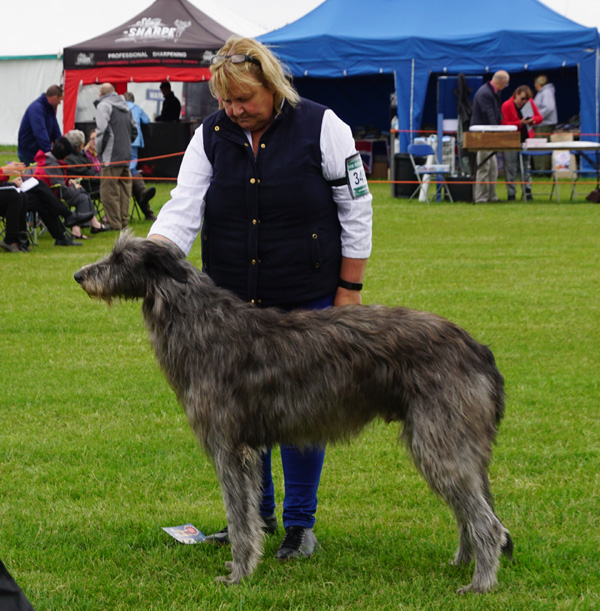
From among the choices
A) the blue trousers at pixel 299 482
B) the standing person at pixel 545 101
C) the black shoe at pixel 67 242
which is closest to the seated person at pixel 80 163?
the black shoe at pixel 67 242

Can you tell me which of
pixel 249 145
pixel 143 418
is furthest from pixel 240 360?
pixel 143 418

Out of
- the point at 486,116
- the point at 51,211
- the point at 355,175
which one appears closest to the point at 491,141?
the point at 486,116

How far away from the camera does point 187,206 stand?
3922mm

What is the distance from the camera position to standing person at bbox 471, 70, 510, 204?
1817 centimetres

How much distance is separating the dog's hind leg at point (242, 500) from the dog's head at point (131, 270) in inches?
30.3

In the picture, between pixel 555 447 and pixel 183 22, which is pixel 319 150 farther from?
pixel 183 22

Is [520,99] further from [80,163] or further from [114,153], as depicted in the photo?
[80,163]

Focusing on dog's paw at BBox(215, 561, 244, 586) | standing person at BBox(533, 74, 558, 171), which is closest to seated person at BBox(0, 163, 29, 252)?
dog's paw at BBox(215, 561, 244, 586)

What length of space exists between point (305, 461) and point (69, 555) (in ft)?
3.87

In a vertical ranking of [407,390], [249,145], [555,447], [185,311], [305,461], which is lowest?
[555,447]

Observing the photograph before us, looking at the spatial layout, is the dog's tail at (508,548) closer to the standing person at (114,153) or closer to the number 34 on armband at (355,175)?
the number 34 on armband at (355,175)

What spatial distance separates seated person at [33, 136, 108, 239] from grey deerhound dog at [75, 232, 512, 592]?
34.7 feet

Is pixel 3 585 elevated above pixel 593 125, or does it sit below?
below

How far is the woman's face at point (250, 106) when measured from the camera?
12.0 feet
